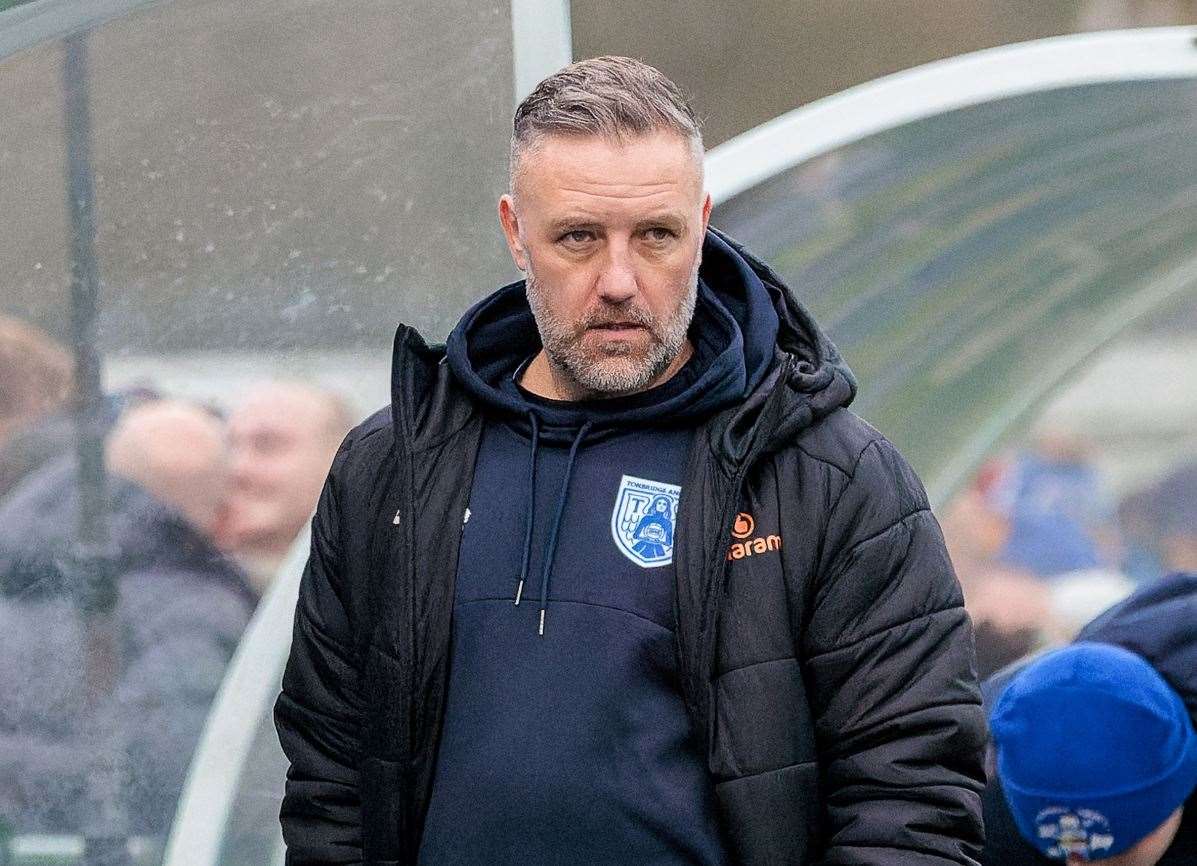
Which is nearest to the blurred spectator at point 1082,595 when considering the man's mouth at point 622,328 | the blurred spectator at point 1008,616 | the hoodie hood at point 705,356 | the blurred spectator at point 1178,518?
the blurred spectator at point 1008,616

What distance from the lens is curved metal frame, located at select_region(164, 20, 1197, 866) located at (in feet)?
10.9

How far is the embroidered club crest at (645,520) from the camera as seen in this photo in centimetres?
233

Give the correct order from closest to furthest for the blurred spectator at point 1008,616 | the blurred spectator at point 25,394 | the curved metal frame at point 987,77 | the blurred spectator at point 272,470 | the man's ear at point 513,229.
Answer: the man's ear at point 513,229
the blurred spectator at point 25,394
the blurred spectator at point 272,470
the curved metal frame at point 987,77
the blurred spectator at point 1008,616

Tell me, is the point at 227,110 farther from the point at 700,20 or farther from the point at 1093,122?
the point at 1093,122

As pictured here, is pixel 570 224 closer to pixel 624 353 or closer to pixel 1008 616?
pixel 624 353

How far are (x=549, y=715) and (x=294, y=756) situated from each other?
42 centimetres

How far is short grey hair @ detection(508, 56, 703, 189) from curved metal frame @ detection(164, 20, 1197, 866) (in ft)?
3.03

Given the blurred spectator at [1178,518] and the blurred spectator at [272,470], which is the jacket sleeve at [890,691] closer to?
the blurred spectator at [272,470]

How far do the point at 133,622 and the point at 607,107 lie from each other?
4.62ft

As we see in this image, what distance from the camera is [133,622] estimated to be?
330 cm

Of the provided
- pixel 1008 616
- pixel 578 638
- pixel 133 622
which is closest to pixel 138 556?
pixel 133 622

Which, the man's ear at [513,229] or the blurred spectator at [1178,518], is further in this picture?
the blurred spectator at [1178,518]

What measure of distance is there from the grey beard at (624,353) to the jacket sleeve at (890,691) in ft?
0.87

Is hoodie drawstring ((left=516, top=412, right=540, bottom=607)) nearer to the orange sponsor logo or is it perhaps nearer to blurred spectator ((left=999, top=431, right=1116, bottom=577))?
the orange sponsor logo
